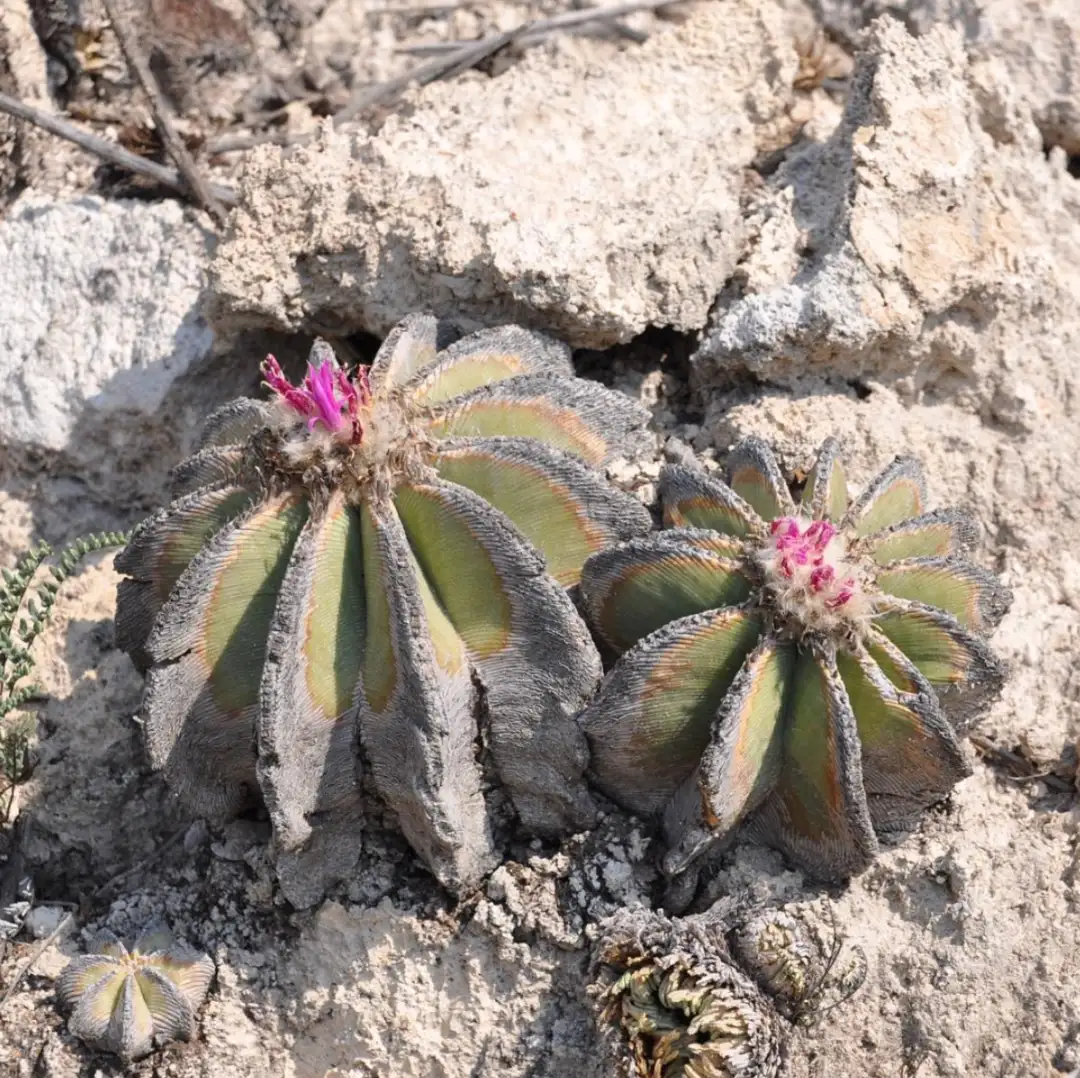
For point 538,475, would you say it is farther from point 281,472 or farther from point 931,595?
point 931,595

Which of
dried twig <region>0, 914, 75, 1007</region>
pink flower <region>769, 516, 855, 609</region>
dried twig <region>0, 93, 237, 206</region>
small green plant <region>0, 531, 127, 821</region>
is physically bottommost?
dried twig <region>0, 914, 75, 1007</region>

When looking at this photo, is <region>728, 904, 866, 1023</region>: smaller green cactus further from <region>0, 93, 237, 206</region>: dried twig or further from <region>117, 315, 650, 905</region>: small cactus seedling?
<region>0, 93, 237, 206</region>: dried twig

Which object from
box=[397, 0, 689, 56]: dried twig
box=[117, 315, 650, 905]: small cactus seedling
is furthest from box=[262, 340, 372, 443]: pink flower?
box=[397, 0, 689, 56]: dried twig

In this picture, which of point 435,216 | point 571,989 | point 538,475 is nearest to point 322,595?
point 538,475

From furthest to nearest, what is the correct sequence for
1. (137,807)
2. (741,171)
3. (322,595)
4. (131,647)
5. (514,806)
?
(741,171) < (137,807) < (131,647) < (514,806) < (322,595)

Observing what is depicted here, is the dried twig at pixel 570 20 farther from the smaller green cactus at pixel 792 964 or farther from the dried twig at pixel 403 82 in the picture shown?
the smaller green cactus at pixel 792 964

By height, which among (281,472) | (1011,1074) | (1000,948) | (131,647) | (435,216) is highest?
(435,216)
